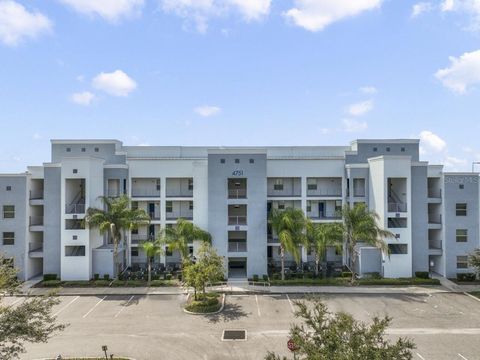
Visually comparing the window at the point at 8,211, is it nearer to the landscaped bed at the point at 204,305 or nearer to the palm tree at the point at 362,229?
the landscaped bed at the point at 204,305

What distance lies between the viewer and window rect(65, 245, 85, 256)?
34.2 meters

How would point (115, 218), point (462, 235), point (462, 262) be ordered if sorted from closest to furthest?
point (115, 218) → point (462, 262) → point (462, 235)

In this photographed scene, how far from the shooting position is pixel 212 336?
21.5 meters

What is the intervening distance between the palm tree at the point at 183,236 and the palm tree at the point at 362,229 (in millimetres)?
13235

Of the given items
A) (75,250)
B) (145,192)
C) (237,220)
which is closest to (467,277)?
(237,220)

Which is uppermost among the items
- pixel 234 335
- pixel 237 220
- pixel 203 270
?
pixel 237 220

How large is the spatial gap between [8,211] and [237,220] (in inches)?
893

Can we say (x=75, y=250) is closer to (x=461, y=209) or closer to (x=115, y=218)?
(x=115, y=218)

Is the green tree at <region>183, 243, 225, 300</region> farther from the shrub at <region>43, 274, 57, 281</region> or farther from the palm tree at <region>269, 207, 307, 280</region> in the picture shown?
the shrub at <region>43, 274, 57, 281</region>

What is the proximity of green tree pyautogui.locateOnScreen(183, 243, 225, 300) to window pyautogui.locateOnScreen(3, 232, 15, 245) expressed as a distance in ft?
64.7

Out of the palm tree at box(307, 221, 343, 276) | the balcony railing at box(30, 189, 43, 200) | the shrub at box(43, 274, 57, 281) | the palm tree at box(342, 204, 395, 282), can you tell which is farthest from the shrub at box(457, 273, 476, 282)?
the balcony railing at box(30, 189, 43, 200)

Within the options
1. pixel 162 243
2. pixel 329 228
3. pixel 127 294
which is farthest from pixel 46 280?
pixel 329 228

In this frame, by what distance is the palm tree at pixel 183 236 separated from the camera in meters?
31.3

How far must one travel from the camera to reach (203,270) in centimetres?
2577
